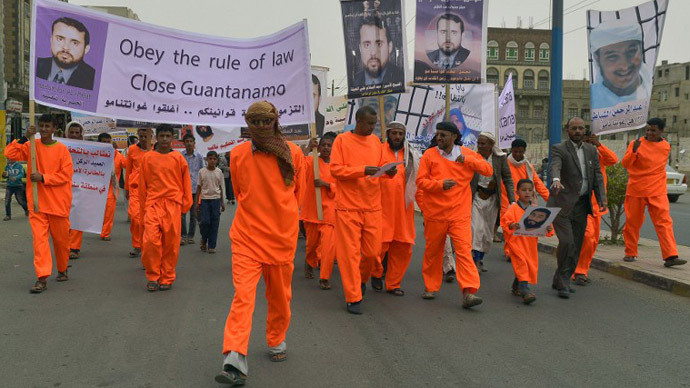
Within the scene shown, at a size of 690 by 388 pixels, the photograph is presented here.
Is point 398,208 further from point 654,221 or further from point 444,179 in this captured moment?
point 654,221

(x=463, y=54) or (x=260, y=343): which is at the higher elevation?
(x=463, y=54)

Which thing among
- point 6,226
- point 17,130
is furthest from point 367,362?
point 17,130

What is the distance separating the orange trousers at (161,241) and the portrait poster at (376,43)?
2.58 meters

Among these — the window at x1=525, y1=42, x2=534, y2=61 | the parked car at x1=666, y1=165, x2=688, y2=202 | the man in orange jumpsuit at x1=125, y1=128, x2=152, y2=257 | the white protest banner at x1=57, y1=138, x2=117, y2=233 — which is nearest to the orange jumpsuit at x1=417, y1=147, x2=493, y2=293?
the man in orange jumpsuit at x1=125, y1=128, x2=152, y2=257

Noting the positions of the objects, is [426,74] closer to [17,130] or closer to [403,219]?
[403,219]

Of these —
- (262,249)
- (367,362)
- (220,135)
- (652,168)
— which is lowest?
(367,362)

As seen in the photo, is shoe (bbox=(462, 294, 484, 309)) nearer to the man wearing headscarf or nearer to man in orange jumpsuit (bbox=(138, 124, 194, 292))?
the man wearing headscarf

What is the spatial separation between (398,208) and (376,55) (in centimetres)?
200

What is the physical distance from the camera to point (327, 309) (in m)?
6.04

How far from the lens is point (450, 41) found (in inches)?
352

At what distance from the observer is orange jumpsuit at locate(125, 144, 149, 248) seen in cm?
877

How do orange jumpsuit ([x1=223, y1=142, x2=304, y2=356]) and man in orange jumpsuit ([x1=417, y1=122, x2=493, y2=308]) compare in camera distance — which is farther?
man in orange jumpsuit ([x1=417, y1=122, x2=493, y2=308])

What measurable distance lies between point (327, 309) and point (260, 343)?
1290 mm

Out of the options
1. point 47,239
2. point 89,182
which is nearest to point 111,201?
point 89,182
